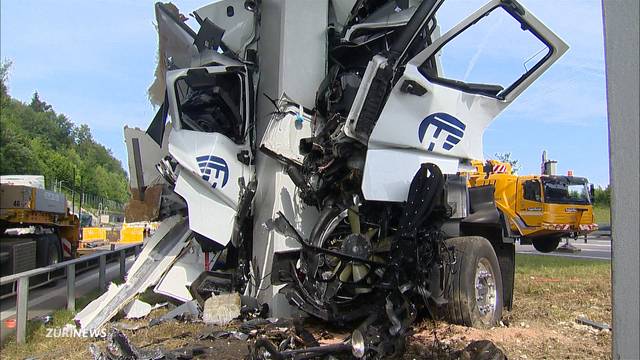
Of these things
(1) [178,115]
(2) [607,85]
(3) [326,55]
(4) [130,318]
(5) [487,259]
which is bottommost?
(4) [130,318]

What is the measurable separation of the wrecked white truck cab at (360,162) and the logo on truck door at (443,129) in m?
0.01

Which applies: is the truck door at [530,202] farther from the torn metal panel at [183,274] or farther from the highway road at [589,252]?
the torn metal panel at [183,274]

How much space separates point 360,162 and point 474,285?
182 centimetres

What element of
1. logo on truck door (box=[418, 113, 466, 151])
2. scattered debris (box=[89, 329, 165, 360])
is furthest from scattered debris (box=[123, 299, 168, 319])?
logo on truck door (box=[418, 113, 466, 151])

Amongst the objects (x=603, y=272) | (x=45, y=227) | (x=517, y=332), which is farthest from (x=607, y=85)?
(x=45, y=227)

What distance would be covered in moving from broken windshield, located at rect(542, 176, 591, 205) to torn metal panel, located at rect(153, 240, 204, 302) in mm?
13219

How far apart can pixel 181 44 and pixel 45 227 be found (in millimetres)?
8583

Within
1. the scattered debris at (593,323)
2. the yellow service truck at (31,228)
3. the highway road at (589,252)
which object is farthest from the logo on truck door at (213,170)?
the highway road at (589,252)

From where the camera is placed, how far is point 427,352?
4723 mm

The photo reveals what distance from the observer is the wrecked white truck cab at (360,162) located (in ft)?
17.3

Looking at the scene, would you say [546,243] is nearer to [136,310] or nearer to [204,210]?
[204,210]

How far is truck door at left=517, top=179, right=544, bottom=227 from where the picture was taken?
56.5ft

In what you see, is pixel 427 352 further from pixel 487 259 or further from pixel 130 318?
pixel 130 318

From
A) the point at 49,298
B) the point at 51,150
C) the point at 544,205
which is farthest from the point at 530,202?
the point at 51,150
